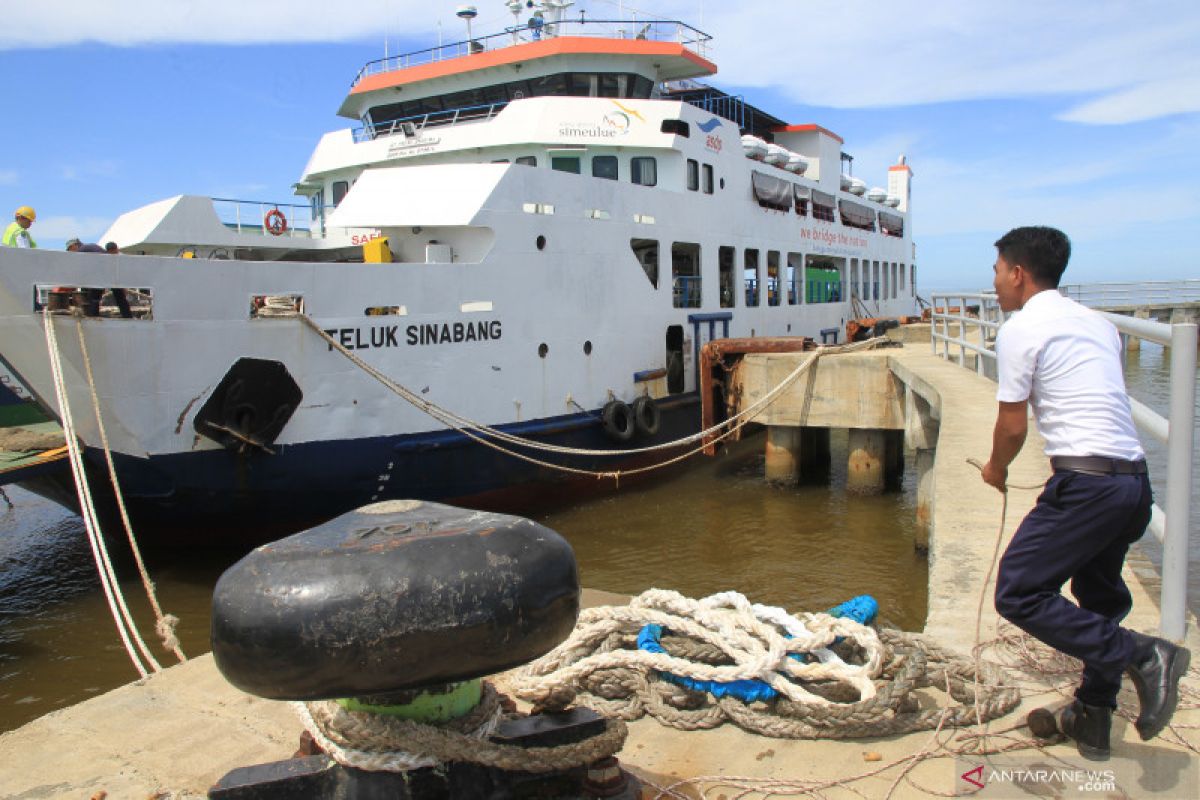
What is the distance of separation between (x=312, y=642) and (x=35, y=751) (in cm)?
173

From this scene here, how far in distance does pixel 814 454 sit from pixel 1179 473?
10234mm

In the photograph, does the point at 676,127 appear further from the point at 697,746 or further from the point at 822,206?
the point at 697,746

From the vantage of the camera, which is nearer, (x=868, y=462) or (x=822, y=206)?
(x=868, y=462)

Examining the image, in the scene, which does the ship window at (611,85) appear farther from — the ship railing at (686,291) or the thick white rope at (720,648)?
the thick white rope at (720,648)

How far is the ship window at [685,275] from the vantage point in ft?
42.2

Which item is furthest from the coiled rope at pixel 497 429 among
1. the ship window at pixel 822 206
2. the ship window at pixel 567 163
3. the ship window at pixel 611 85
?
the ship window at pixel 822 206

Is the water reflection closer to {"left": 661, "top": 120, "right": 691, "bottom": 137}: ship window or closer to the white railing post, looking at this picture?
the white railing post

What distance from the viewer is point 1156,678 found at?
2.36m

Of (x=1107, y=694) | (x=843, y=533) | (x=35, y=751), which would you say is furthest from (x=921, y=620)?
(x=35, y=751)

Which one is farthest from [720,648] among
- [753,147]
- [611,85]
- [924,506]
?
[753,147]

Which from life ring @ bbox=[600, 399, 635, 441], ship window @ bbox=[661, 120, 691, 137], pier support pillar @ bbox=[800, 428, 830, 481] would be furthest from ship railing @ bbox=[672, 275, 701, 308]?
pier support pillar @ bbox=[800, 428, 830, 481]

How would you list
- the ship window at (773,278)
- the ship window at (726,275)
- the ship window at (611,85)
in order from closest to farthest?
the ship window at (611,85) → the ship window at (726,275) → the ship window at (773,278)

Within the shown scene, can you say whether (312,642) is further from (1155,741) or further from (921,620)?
(921,620)

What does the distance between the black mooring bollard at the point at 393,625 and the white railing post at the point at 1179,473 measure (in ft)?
6.40
